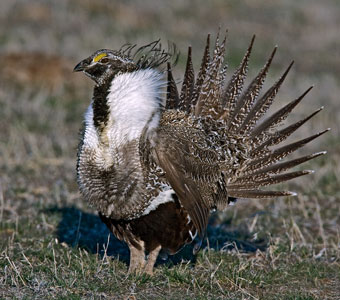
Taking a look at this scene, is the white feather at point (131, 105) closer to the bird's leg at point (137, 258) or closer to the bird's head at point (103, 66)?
the bird's head at point (103, 66)

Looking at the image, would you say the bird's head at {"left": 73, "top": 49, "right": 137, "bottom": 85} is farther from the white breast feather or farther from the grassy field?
the grassy field

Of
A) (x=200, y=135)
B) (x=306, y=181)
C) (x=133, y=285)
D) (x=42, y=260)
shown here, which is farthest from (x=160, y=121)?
(x=306, y=181)

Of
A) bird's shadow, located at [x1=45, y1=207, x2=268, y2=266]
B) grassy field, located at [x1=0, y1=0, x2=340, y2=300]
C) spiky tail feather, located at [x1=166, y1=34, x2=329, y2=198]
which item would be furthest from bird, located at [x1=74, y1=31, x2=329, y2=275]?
bird's shadow, located at [x1=45, y1=207, x2=268, y2=266]

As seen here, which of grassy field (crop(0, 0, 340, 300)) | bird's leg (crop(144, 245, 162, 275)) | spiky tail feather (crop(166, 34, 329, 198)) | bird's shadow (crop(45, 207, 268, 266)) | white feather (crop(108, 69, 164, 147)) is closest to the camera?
white feather (crop(108, 69, 164, 147))

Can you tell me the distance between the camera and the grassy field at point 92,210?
3.73 m

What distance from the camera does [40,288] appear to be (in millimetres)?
3420

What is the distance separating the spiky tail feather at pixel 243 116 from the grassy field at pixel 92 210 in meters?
0.39

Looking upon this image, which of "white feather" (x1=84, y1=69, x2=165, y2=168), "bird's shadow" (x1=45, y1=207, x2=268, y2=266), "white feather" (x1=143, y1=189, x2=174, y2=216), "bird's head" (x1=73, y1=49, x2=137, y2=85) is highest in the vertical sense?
"bird's head" (x1=73, y1=49, x2=137, y2=85)

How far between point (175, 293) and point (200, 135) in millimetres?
886

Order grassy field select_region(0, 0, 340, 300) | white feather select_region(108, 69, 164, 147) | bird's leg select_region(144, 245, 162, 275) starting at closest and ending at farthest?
white feather select_region(108, 69, 164, 147) → grassy field select_region(0, 0, 340, 300) → bird's leg select_region(144, 245, 162, 275)

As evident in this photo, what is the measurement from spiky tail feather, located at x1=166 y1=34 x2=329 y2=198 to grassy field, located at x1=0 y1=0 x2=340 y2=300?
388 millimetres

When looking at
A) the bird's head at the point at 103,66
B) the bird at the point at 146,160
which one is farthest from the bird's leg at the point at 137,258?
the bird's head at the point at 103,66

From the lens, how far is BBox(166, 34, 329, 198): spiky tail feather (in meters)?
4.33

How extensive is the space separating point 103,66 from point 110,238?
1.52m
